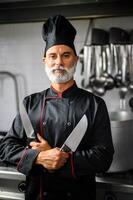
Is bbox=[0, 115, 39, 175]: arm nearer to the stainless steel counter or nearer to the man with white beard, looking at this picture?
the man with white beard

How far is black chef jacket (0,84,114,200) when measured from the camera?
0.72 meters

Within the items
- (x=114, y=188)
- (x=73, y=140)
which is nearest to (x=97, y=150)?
(x=73, y=140)

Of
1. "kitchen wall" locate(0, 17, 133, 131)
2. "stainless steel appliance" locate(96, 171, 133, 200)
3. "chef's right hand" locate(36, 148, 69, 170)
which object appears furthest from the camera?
"kitchen wall" locate(0, 17, 133, 131)

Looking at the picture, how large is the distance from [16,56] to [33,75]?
113 mm

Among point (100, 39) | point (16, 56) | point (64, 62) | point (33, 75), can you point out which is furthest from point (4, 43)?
point (64, 62)

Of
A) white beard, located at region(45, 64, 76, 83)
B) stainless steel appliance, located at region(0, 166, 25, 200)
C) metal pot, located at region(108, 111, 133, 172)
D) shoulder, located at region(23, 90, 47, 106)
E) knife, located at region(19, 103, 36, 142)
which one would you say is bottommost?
stainless steel appliance, located at region(0, 166, 25, 200)

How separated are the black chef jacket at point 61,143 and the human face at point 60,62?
0.17 ft

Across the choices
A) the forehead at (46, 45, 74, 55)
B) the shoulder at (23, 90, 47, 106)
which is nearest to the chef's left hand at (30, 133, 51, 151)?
the shoulder at (23, 90, 47, 106)

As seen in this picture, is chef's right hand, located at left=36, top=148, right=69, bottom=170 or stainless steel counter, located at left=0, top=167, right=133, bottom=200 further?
stainless steel counter, located at left=0, top=167, right=133, bottom=200

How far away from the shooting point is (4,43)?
1315 mm

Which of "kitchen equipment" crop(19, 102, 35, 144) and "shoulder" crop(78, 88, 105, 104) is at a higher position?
"shoulder" crop(78, 88, 105, 104)

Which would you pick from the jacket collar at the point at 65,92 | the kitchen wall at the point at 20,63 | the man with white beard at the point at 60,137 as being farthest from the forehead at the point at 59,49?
the kitchen wall at the point at 20,63

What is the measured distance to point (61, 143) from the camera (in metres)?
0.77

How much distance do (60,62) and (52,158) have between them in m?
0.24
